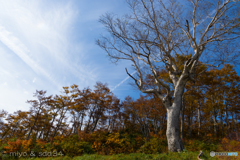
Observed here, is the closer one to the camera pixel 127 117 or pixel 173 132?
pixel 173 132

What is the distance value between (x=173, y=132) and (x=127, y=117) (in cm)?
1532

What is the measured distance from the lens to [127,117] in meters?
21.2

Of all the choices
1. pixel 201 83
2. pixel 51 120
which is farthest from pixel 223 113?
pixel 51 120

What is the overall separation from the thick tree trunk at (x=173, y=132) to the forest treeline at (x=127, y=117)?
194 cm

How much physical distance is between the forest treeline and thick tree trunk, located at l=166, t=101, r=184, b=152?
6.36 feet

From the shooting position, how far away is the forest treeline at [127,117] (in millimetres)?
10461

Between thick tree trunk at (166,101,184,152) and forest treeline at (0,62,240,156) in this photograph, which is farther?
forest treeline at (0,62,240,156)

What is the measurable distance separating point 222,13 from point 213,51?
2.46 metres

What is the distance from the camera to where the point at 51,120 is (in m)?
19.3

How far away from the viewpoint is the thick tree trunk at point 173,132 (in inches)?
244

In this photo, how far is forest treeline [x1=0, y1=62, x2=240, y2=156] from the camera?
10461mm

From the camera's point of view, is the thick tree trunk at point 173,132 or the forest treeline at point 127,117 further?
the forest treeline at point 127,117

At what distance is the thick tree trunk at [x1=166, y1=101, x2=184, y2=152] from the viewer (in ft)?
20.4

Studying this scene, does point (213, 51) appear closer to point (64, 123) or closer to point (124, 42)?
point (124, 42)
